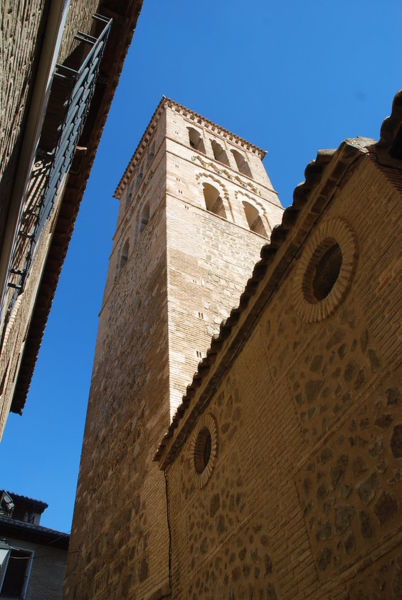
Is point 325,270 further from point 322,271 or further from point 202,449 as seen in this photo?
point 202,449

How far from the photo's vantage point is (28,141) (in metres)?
3.01

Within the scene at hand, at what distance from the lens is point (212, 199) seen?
1400 centimetres

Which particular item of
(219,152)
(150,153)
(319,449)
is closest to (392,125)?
(319,449)

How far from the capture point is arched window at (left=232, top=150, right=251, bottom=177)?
56.2 feet

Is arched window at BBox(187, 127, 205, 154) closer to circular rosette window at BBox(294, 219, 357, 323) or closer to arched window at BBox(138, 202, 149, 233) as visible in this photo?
arched window at BBox(138, 202, 149, 233)

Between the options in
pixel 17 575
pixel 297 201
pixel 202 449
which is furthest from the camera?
pixel 17 575

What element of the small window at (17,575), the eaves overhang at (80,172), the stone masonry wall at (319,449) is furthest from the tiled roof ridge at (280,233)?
the small window at (17,575)

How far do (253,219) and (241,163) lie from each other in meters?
4.80

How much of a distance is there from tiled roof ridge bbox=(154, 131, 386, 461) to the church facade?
0.01 meters

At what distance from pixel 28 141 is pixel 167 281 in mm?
5786

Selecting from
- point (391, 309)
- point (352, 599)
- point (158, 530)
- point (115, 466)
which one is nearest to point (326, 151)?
point (391, 309)

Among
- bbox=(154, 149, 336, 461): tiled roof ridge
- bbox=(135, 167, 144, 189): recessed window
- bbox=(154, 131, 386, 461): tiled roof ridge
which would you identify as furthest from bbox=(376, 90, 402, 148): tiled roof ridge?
bbox=(135, 167, 144, 189): recessed window

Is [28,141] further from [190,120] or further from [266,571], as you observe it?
[190,120]

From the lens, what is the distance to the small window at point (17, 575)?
31.4 feet
